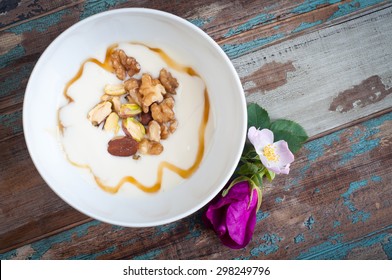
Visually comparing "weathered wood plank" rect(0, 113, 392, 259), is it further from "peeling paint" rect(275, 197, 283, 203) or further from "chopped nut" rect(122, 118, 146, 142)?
"chopped nut" rect(122, 118, 146, 142)

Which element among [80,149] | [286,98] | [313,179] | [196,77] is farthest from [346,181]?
[80,149]

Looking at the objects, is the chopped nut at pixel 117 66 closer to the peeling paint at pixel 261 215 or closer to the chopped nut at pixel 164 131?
the chopped nut at pixel 164 131

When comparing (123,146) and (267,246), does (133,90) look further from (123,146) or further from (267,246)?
(267,246)

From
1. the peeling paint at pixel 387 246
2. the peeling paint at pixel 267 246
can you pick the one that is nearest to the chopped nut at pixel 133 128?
the peeling paint at pixel 267 246

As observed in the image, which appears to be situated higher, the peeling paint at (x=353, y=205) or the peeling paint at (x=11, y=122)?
the peeling paint at (x=11, y=122)

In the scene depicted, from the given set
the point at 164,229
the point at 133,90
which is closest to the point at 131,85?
the point at 133,90

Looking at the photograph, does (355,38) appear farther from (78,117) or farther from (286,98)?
(78,117)
